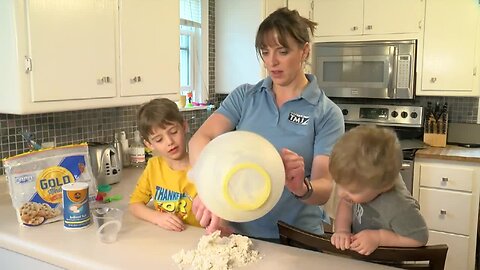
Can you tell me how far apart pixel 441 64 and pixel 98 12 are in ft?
7.82

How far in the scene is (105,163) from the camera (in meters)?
2.15

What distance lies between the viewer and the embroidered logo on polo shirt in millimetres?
1391

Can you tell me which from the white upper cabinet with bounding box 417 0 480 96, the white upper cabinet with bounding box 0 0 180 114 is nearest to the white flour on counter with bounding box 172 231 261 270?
the white upper cabinet with bounding box 0 0 180 114

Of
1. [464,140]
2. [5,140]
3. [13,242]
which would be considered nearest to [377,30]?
[464,140]

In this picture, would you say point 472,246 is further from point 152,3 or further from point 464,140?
point 152,3

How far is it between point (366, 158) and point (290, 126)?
368 millimetres

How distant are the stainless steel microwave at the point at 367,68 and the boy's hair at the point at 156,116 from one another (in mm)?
2185

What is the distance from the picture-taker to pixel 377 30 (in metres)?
3.31

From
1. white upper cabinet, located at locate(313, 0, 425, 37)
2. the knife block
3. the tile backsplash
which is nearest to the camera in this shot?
the tile backsplash

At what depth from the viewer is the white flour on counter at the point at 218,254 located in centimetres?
114

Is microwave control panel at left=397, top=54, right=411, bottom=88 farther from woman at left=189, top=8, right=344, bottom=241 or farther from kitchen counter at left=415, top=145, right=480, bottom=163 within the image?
woman at left=189, top=8, right=344, bottom=241

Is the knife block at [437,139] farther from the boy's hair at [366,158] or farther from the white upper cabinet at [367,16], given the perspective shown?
the boy's hair at [366,158]

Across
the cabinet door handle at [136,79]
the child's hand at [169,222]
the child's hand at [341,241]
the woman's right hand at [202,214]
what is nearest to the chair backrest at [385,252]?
the child's hand at [341,241]

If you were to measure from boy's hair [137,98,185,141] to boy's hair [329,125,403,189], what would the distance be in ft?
2.07
